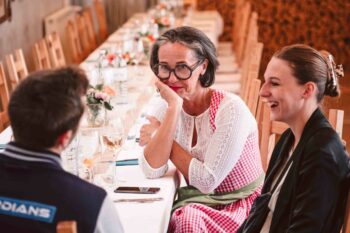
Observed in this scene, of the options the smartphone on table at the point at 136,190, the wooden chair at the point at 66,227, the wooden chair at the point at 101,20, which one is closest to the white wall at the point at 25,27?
the wooden chair at the point at 101,20

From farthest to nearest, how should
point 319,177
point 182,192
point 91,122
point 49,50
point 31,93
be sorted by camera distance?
point 49,50, point 91,122, point 182,192, point 319,177, point 31,93

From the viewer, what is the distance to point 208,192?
284cm

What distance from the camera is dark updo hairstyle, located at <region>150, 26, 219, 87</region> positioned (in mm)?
2896

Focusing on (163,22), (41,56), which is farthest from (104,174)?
(163,22)

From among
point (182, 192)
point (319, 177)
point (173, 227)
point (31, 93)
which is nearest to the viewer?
point (31, 93)

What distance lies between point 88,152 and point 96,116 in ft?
2.13

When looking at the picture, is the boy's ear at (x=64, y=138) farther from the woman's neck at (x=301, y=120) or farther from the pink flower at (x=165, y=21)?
the pink flower at (x=165, y=21)

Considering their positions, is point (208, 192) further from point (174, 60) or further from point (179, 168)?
point (174, 60)

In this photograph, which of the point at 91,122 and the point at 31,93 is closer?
the point at 31,93

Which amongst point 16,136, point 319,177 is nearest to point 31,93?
point 16,136

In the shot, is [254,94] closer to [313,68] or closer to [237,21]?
[313,68]

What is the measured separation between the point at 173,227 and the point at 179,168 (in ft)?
0.82

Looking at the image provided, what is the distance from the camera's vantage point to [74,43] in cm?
699

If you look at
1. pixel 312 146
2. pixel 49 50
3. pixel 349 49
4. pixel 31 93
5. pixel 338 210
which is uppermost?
pixel 31 93
